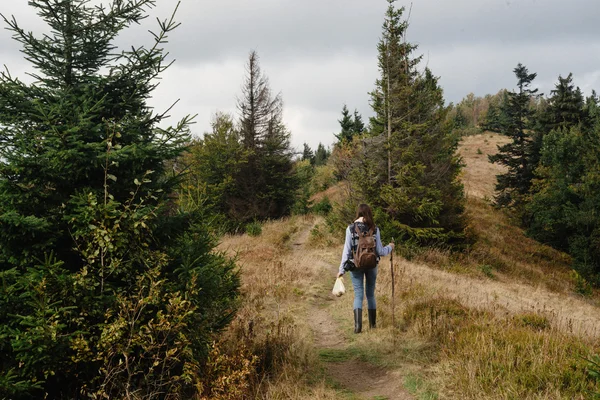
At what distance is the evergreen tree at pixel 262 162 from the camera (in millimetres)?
24375

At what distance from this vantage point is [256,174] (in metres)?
24.9

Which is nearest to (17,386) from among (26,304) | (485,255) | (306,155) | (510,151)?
(26,304)

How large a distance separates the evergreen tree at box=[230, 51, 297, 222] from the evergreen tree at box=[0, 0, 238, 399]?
1955 cm

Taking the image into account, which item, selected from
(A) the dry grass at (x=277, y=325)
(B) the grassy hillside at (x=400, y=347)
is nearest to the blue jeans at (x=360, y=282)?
(B) the grassy hillside at (x=400, y=347)

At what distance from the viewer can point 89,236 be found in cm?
374

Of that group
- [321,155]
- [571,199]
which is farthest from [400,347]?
[321,155]

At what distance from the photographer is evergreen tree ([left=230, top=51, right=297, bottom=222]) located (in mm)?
24375

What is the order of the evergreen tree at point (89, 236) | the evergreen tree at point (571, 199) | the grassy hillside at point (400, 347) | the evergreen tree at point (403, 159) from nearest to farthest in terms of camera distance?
the evergreen tree at point (89, 236) → the grassy hillside at point (400, 347) → the evergreen tree at point (403, 159) → the evergreen tree at point (571, 199)

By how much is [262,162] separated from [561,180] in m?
19.6

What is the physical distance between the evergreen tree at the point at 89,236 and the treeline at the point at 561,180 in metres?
25.4

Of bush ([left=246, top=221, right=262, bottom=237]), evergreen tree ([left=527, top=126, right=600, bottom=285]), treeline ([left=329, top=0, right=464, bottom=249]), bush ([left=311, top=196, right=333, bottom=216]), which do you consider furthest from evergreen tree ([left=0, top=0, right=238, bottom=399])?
evergreen tree ([left=527, top=126, right=600, bottom=285])

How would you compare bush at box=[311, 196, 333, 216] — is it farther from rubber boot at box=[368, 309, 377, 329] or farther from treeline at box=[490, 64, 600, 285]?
rubber boot at box=[368, 309, 377, 329]

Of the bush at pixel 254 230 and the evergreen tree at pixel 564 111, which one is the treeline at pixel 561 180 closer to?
the evergreen tree at pixel 564 111

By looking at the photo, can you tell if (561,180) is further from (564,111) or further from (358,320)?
(358,320)
